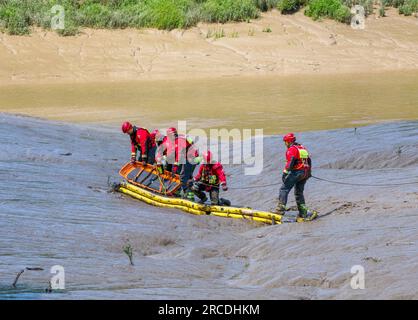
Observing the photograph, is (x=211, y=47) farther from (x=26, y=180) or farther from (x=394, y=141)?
(x=26, y=180)

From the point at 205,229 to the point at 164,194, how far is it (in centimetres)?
186

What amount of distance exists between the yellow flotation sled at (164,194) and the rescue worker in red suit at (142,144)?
0.18 m

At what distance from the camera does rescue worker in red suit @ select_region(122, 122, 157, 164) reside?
14.1 m

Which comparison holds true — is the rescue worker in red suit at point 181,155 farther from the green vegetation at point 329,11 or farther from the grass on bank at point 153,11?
the green vegetation at point 329,11

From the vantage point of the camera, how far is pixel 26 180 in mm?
13203

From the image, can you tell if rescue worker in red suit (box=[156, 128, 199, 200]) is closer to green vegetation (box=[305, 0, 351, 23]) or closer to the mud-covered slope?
the mud-covered slope

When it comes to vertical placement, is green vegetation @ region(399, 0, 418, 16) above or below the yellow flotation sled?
above

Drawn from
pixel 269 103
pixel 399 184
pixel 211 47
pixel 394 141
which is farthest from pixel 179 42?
pixel 399 184

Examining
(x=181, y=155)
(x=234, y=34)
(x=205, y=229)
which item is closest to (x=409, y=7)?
(x=234, y=34)

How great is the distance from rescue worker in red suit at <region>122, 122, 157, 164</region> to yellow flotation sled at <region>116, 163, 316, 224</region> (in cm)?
18

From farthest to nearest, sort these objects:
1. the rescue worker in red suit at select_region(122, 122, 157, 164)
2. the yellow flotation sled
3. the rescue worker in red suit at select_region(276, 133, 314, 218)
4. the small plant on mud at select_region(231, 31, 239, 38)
Answer: the small plant on mud at select_region(231, 31, 239, 38)
the rescue worker in red suit at select_region(122, 122, 157, 164)
the yellow flotation sled
the rescue worker in red suit at select_region(276, 133, 314, 218)

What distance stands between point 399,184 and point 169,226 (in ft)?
12.1

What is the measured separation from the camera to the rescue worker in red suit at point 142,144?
1405 centimetres

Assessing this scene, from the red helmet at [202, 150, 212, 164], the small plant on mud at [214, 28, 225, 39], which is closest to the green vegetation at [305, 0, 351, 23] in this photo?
the small plant on mud at [214, 28, 225, 39]
